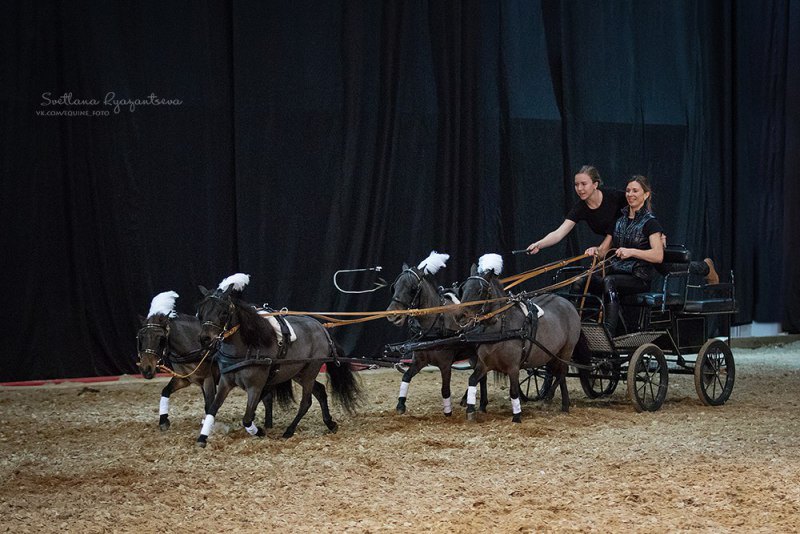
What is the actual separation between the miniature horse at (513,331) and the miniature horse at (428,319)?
227mm

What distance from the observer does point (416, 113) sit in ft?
33.5

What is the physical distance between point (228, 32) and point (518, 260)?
3945mm

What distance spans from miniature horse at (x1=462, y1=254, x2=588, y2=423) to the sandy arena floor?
37cm

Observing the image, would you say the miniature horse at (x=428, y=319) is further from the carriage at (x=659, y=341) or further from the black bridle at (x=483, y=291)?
the carriage at (x=659, y=341)

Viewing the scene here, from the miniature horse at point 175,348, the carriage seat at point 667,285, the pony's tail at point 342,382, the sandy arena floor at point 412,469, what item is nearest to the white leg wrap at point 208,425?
the sandy arena floor at point 412,469

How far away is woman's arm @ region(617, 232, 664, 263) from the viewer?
7051 millimetres

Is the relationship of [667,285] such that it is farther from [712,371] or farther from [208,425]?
[208,425]

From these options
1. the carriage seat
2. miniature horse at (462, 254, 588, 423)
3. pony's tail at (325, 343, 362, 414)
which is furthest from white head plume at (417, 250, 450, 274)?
the carriage seat

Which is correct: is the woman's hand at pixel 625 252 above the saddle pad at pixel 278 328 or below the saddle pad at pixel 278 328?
above

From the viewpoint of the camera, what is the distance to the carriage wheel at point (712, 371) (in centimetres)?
735

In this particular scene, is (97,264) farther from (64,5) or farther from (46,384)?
(64,5)

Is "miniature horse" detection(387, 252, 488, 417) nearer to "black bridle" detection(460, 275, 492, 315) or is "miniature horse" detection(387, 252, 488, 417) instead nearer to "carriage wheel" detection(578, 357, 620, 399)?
"black bridle" detection(460, 275, 492, 315)

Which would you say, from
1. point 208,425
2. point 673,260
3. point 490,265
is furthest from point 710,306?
point 208,425

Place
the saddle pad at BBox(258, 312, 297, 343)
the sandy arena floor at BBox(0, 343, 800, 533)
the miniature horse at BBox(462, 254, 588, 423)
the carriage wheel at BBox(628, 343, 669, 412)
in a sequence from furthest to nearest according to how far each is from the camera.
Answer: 1. the carriage wheel at BBox(628, 343, 669, 412)
2. the miniature horse at BBox(462, 254, 588, 423)
3. the saddle pad at BBox(258, 312, 297, 343)
4. the sandy arena floor at BBox(0, 343, 800, 533)
